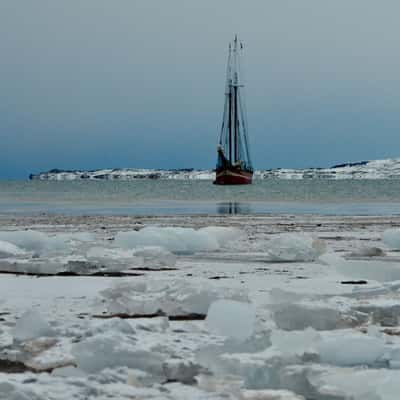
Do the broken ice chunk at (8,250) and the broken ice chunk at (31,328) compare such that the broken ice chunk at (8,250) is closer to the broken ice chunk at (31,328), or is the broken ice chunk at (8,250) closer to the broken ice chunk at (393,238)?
the broken ice chunk at (31,328)

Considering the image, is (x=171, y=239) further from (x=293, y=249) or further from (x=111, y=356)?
(x=111, y=356)

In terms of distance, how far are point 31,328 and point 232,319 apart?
0.82 m

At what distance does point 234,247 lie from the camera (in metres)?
7.62

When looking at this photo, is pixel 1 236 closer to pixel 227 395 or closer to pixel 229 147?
pixel 227 395

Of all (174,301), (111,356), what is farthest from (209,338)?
(174,301)

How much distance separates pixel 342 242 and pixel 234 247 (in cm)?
160

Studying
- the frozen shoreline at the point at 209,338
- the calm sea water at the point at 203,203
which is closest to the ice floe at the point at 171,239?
the frozen shoreline at the point at 209,338

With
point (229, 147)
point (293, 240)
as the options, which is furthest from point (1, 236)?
point (229, 147)

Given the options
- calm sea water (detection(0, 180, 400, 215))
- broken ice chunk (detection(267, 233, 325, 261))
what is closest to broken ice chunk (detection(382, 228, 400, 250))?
broken ice chunk (detection(267, 233, 325, 261))

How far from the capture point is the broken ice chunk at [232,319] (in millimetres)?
2881

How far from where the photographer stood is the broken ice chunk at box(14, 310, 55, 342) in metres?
2.90

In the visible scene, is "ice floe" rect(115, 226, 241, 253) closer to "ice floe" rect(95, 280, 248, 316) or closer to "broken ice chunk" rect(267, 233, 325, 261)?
"broken ice chunk" rect(267, 233, 325, 261)

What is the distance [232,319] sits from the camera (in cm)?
299

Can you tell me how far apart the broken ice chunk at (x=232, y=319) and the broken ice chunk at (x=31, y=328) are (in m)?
0.67
